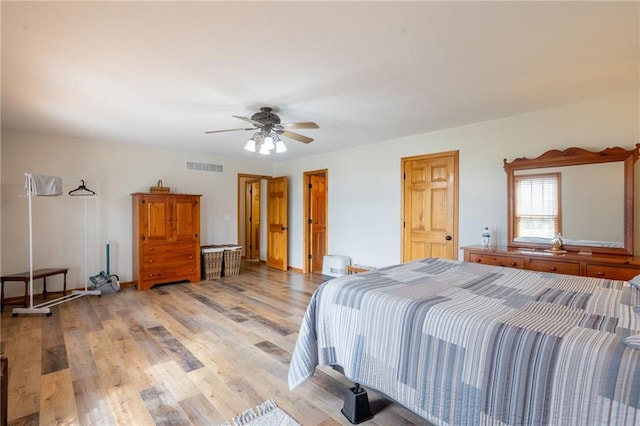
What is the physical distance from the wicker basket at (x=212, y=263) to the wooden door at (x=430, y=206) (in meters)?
3.37

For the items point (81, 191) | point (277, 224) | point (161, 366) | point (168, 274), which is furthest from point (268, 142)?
point (277, 224)

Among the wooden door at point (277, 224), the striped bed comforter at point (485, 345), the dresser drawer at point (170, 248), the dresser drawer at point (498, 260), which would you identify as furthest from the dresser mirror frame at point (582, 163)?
the dresser drawer at point (170, 248)

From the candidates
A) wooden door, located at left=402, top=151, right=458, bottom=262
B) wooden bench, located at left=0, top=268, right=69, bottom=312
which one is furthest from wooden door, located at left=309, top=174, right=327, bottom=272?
wooden bench, located at left=0, top=268, right=69, bottom=312

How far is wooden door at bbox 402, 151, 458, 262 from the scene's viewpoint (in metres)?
4.14

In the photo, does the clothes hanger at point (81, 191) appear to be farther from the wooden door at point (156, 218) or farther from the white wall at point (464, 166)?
the white wall at point (464, 166)

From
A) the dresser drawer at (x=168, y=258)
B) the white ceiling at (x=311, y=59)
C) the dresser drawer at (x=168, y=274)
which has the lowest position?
the dresser drawer at (x=168, y=274)

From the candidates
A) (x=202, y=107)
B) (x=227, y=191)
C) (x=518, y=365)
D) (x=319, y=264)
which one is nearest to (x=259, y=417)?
(x=518, y=365)

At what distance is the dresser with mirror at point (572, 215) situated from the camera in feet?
9.43

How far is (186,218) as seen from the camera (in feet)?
17.2

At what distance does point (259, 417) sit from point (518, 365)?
1487mm

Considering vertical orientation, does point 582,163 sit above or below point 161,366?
above

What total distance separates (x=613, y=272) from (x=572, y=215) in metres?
0.75

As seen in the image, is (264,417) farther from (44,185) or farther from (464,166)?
(44,185)

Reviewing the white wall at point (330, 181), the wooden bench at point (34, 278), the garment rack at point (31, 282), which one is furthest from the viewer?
the wooden bench at point (34, 278)
